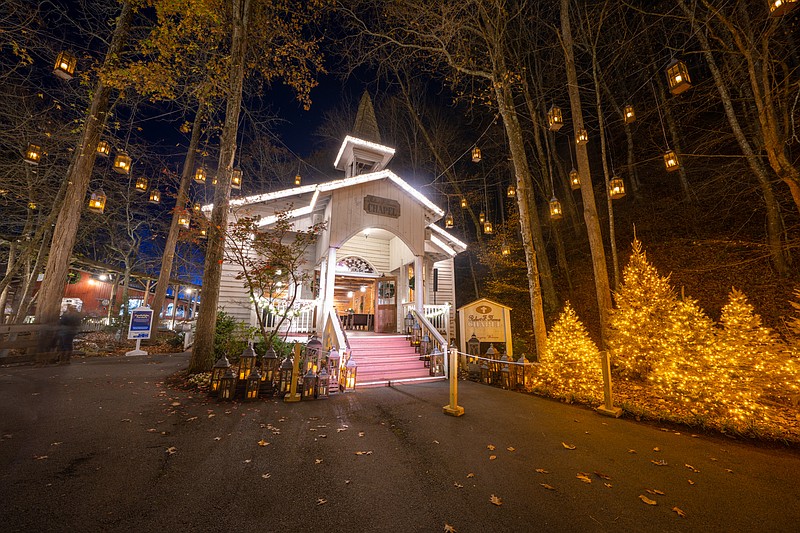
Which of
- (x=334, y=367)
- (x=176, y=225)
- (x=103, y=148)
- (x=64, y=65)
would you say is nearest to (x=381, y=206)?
(x=334, y=367)

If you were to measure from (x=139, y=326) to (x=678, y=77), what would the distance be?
19.6 m

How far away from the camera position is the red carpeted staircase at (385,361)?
27.9ft

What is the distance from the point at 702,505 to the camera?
9.66 feet

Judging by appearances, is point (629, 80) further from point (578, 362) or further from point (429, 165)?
point (578, 362)

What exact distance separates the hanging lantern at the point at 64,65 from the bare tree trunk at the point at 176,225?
21.0 feet

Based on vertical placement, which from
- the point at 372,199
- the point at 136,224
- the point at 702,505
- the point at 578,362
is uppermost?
the point at 136,224

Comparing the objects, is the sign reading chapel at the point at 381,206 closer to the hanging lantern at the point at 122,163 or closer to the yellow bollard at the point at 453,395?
the yellow bollard at the point at 453,395

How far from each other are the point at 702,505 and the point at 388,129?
87.6ft

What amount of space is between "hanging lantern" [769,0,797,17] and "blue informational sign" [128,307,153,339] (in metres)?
20.0

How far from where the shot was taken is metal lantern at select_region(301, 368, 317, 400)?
6.53 metres

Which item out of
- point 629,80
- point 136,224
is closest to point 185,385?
point 136,224

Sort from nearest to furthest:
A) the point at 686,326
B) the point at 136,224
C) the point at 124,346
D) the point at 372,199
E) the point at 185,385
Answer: the point at 686,326
the point at 185,385
the point at 372,199
the point at 124,346
the point at 136,224

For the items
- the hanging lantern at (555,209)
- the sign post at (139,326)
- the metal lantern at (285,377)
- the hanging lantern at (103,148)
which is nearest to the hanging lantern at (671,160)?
the hanging lantern at (555,209)

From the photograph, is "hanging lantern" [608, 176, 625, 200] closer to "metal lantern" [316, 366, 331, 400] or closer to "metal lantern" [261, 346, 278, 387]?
"metal lantern" [316, 366, 331, 400]
